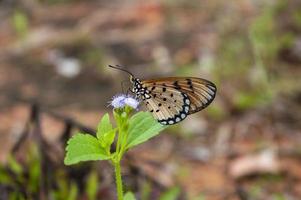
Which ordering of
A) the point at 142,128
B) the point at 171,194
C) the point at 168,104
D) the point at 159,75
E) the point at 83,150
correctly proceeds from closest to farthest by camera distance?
the point at 83,150 < the point at 142,128 < the point at 168,104 < the point at 171,194 < the point at 159,75

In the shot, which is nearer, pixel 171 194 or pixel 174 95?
pixel 174 95

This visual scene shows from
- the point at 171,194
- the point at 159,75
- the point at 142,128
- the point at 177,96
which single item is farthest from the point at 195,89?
the point at 159,75

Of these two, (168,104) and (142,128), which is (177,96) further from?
(142,128)

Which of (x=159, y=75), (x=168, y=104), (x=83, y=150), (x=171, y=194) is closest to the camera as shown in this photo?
(x=83, y=150)

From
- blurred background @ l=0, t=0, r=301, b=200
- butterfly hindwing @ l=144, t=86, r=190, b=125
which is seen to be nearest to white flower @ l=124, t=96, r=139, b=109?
butterfly hindwing @ l=144, t=86, r=190, b=125

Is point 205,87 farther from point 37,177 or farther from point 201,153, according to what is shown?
point 201,153

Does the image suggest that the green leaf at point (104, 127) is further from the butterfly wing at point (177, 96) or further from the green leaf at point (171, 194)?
the green leaf at point (171, 194)

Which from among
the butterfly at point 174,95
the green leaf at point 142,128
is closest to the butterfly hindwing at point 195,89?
the butterfly at point 174,95
